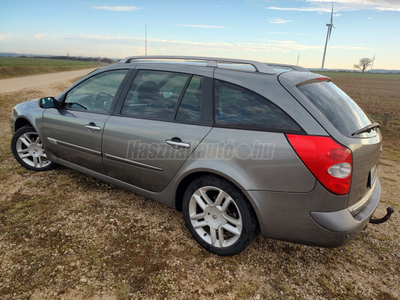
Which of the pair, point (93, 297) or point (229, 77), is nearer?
point (93, 297)

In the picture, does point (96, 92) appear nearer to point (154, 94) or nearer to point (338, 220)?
point (154, 94)

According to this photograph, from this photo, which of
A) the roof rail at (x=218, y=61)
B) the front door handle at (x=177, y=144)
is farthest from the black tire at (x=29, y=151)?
the front door handle at (x=177, y=144)

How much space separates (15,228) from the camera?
9.20 ft

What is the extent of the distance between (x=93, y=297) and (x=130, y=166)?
1251 millimetres

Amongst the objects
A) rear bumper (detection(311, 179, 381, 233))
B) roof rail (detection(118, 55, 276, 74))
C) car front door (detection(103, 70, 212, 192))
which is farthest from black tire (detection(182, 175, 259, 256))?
roof rail (detection(118, 55, 276, 74))

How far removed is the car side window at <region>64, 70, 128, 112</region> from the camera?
125 inches

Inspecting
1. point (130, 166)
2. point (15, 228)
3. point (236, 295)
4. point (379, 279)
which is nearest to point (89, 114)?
point (130, 166)

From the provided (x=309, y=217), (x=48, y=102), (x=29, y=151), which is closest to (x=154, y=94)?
(x=48, y=102)

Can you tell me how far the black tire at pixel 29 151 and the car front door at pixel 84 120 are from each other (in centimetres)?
46

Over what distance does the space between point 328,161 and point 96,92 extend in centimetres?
293

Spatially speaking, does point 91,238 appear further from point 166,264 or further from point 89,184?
point 89,184

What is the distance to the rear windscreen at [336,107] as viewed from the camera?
6.84 ft

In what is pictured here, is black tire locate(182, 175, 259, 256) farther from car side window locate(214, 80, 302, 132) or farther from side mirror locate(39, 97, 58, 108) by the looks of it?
side mirror locate(39, 97, 58, 108)

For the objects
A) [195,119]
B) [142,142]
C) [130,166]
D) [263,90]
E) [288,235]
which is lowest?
[288,235]
